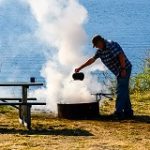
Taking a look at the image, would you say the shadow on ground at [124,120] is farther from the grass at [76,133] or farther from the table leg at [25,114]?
the table leg at [25,114]

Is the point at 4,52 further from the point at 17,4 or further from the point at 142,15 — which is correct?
the point at 17,4

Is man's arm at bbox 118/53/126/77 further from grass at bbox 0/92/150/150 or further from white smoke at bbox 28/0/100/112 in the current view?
white smoke at bbox 28/0/100/112

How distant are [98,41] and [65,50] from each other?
4.35m

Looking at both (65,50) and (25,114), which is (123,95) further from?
(65,50)

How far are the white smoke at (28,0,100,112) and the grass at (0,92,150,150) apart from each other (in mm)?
1178

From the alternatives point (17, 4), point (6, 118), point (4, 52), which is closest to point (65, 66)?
point (6, 118)

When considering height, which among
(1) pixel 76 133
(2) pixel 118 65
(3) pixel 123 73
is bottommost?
(1) pixel 76 133

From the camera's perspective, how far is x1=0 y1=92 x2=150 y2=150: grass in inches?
326

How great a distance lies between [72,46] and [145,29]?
18769 mm

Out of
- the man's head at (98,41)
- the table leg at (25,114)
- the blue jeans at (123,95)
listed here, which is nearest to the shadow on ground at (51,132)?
the table leg at (25,114)

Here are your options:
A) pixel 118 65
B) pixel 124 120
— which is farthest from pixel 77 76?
pixel 124 120

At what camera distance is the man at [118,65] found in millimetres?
10273

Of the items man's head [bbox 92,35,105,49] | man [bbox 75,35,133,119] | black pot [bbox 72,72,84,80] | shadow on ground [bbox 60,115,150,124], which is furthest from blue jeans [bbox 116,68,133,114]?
black pot [bbox 72,72,84,80]

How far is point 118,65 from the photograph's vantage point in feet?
34.1
